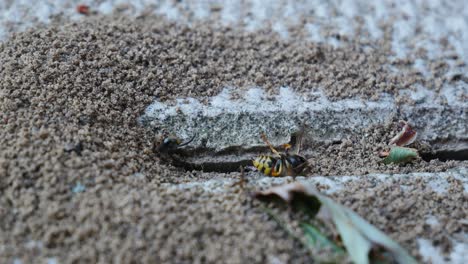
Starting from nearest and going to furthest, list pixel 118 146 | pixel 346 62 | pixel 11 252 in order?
pixel 11 252 < pixel 118 146 < pixel 346 62

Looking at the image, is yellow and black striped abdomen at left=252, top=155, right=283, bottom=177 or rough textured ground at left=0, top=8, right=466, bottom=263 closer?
rough textured ground at left=0, top=8, right=466, bottom=263

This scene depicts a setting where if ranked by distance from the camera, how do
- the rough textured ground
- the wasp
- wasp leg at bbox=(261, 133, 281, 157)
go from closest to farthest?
the rough textured ground < the wasp < wasp leg at bbox=(261, 133, 281, 157)

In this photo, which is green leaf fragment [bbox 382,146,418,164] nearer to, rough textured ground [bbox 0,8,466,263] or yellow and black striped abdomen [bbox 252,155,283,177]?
rough textured ground [bbox 0,8,466,263]

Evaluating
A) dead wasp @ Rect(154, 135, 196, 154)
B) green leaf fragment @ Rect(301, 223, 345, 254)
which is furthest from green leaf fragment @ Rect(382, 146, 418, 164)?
dead wasp @ Rect(154, 135, 196, 154)

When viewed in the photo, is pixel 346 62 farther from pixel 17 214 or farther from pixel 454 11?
pixel 17 214

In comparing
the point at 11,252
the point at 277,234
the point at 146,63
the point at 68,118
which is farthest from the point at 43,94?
the point at 277,234

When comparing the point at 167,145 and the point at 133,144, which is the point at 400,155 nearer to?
the point at 167,145

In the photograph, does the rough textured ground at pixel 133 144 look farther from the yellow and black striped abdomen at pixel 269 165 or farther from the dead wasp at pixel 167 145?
the yellow and black striped abdomen at pixel 269 165

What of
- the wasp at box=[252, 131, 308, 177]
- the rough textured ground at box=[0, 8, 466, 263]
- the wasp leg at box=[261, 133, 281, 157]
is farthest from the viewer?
the wasp leg at box=[261, 133, 281, 157]
